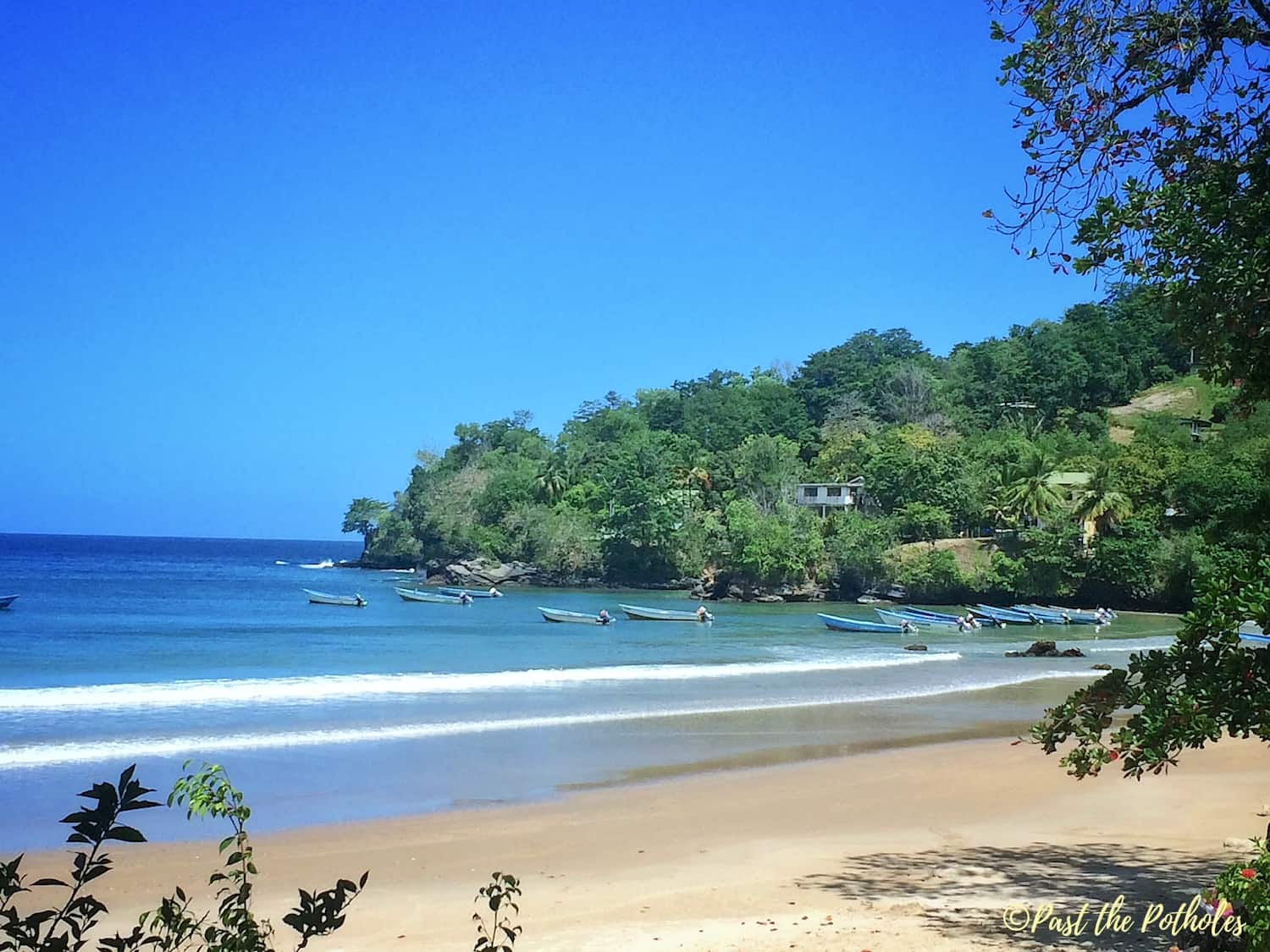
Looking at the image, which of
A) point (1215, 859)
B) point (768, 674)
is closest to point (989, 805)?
point (1215, 859)

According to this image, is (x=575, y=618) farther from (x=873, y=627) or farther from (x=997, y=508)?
(x=997, y=508)

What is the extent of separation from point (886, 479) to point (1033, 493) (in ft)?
38.9

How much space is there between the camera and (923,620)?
2044 inches

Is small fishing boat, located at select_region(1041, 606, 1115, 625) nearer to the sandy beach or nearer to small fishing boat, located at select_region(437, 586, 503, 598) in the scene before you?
small fishing boat, located at select_region(437, 586, 503, 598)

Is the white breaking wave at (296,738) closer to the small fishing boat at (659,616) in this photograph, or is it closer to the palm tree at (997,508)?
the small fishing boat at (659,616)

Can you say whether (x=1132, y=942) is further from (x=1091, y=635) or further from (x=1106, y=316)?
(x=1106, y=316)

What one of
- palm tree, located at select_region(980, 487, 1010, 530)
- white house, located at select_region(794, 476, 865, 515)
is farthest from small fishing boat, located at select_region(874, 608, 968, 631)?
white house, located at select_region(794, 476, 865, 515)

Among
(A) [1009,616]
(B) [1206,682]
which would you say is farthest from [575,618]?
(B) [1206,682]

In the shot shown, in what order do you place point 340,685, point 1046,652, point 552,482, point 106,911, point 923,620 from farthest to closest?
point 552,482 → point 923,620 → point 1046,652 → point 340,685 → point 106,911

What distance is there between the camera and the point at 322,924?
9.67ft

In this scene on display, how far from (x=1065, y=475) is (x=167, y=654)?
56880 mm

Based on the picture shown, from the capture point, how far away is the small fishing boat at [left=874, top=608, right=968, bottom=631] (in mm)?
49594

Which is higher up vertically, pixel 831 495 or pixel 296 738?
pixel 831 495

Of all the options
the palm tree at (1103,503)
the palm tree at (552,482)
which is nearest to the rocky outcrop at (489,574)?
the palm tree at (552,482)
